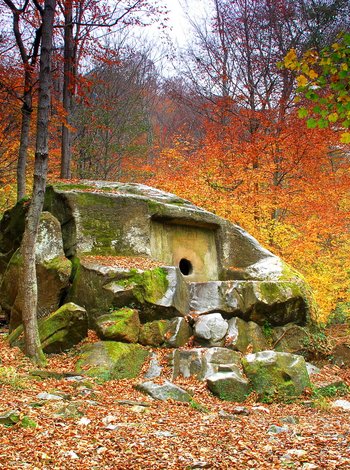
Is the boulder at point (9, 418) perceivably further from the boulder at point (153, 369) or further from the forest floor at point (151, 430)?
the boulder at point (153, 369)

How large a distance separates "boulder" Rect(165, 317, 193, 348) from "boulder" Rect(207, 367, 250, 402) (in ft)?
4.43

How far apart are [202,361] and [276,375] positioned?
1356mm

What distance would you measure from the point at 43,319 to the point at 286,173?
1056 centimetres

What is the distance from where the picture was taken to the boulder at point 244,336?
31.0 ft

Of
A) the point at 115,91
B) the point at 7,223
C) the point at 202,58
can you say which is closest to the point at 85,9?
the point at 115,91

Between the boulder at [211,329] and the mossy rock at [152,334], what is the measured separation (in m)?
0.74

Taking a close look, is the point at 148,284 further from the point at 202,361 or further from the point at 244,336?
the point at 244,336

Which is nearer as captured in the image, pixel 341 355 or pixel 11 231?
pixel 341 355

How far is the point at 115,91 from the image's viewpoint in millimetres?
18312

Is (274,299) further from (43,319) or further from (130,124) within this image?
(130,124)

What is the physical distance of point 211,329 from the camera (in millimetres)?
9383

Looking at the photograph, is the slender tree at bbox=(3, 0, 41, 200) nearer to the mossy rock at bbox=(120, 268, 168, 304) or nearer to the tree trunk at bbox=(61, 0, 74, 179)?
the tree trunk at bbox=(61, 0, 74, 179)

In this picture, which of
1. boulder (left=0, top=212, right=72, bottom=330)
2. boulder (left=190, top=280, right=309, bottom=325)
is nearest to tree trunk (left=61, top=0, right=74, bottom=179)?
boulder (left=0, top=212, right=72, bottom=330)

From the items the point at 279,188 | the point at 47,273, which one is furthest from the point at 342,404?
the point at 279,188
